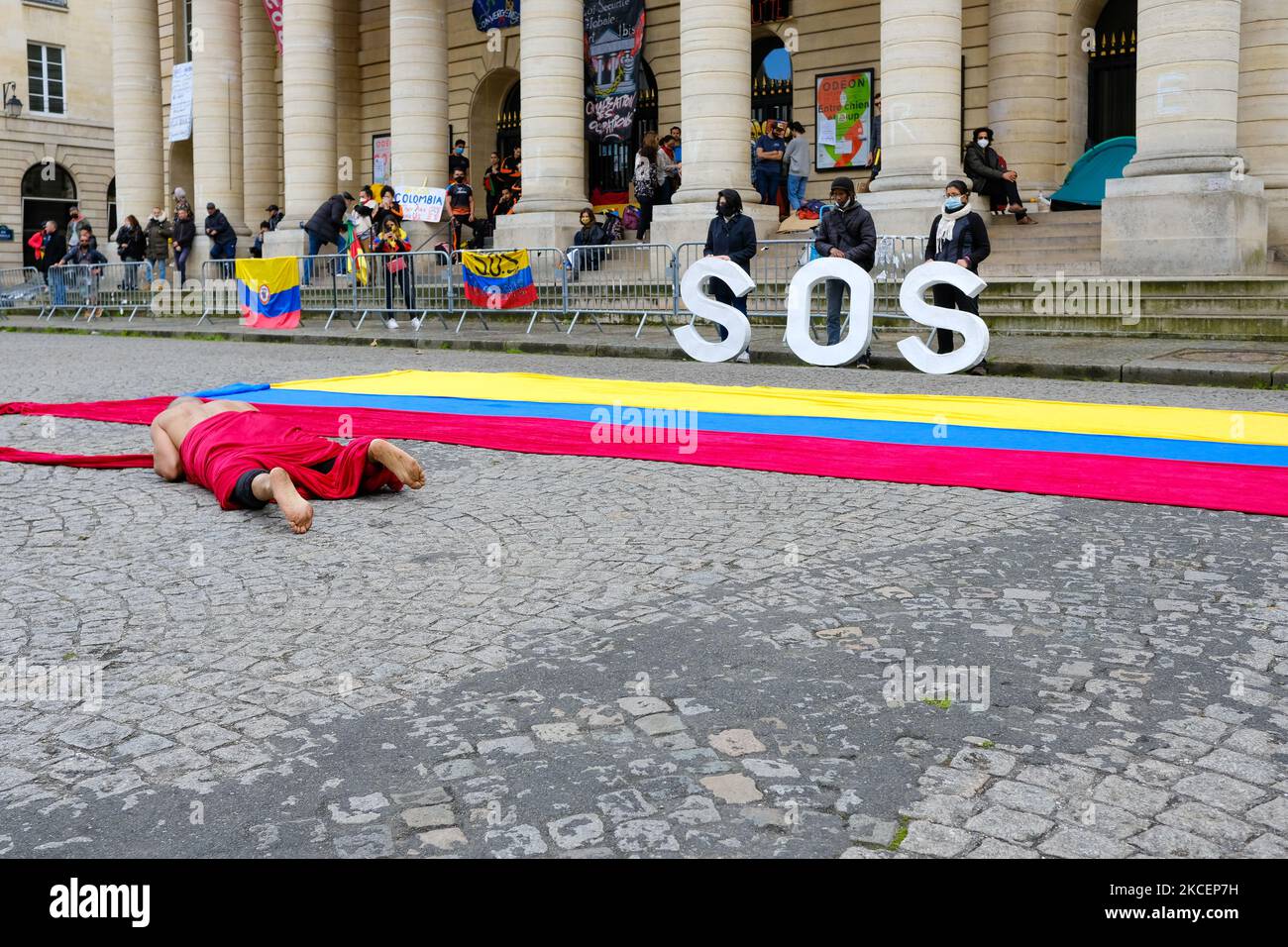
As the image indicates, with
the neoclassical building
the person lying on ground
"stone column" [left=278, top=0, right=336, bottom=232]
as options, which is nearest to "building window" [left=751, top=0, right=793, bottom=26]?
the neoclassical building

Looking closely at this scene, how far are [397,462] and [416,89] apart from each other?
23.7 meters

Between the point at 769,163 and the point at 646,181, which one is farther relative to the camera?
the point at 646,181

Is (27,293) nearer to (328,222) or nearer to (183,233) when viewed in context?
(183,233)

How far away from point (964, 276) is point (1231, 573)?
29.4ft

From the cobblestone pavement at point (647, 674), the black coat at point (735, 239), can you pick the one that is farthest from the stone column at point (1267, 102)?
the cobblestone pavement at point (647, 674)

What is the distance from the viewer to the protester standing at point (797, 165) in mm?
26219

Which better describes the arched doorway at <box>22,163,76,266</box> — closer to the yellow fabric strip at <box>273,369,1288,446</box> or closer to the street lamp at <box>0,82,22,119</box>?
the street lamp at <box>0,82,22,119</box>

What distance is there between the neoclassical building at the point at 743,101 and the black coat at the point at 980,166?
35.1 inches

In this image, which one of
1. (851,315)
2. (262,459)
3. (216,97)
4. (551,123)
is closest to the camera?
(262,459)

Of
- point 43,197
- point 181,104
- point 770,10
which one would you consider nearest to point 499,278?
point 770,10

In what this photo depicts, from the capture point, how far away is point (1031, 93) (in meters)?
25.3

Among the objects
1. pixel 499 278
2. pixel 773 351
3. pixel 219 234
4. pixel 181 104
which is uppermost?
pixel 181 104
